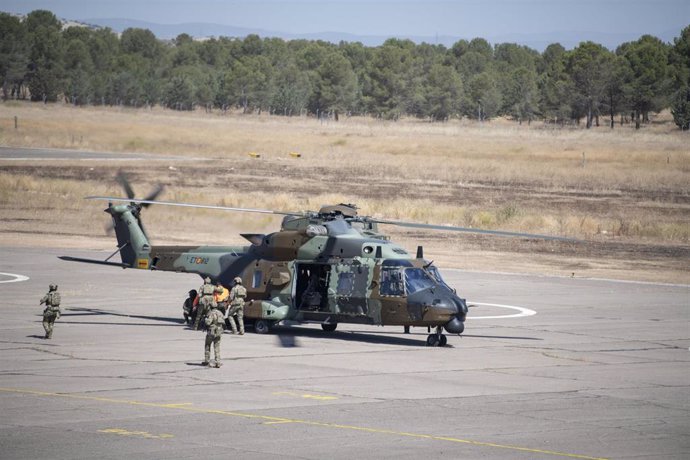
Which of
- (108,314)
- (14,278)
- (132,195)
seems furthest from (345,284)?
(14,278)

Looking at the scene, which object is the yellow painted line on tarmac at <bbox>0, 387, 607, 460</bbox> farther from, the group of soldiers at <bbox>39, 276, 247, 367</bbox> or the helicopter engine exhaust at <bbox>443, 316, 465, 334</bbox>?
the helicopter engine exhaust at <bbox>443, 316, 465, 334</bbox>

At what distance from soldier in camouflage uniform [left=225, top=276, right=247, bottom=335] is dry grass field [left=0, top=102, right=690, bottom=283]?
7.91 metres

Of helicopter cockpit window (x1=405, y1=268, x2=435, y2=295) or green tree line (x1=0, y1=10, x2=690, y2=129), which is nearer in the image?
helicopter cockpit window (x1=405, y1=268, x2=435, y2=295)

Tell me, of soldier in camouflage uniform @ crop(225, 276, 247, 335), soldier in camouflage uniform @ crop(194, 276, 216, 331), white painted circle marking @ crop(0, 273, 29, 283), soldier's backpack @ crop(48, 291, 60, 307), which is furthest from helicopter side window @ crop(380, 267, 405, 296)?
white painted circle marking @ crop(0, 273, 29, 283)

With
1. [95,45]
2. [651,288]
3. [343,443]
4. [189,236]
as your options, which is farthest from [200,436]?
[95,45]

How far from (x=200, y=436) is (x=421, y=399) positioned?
16.1 ft

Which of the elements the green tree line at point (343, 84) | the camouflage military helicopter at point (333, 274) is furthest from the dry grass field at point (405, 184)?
the green tree line at point (343, 84)

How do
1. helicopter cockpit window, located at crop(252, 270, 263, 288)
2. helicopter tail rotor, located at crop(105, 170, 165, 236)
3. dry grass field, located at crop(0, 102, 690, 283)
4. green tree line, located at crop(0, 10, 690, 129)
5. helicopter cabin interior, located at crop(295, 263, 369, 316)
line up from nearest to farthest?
helicopter cabin interior, located at crop(295, 263, 369, 316), helicopter cockpit window, located at crop(252, 270, 263, 288), helicopter tail rotor, located at crop(105, 170, 165, 236), dry grass field, located at crop(0, 102, 690, 283), green tree line, located at crop(0, 10, 690, 129)

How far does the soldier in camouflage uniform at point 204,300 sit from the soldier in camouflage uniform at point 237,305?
0.57 metres

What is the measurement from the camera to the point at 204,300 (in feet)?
87.6

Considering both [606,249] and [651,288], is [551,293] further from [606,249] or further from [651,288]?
[606,249]

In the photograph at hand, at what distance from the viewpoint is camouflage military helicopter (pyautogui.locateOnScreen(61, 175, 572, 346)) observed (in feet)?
85.6

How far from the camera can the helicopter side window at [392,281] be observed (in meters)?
26.3

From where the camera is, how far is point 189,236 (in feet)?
171
